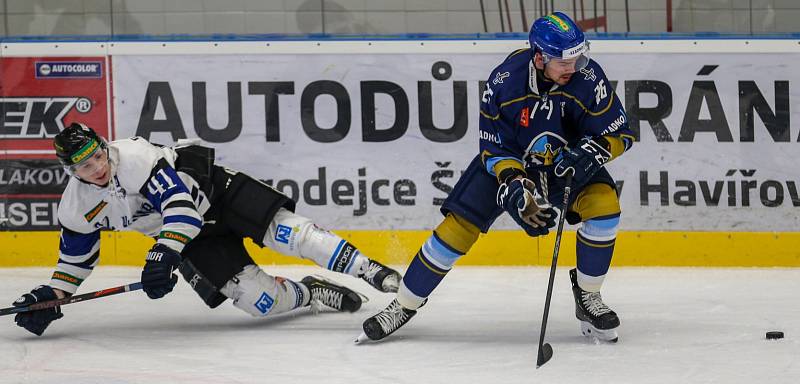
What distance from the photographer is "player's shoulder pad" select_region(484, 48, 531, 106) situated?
3.28 m

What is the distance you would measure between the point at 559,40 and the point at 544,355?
2.82 feet

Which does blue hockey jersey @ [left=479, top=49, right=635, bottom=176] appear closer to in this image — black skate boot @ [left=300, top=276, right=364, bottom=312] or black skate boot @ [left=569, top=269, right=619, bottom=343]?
black skate boot @ [left=569, top=269, right=619, bottom=343]

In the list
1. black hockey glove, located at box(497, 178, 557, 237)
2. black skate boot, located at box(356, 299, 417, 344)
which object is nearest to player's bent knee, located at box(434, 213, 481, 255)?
black hockey glove, located at box(497, 178, 557, 237)

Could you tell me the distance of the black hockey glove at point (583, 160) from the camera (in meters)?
3.18

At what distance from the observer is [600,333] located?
3324mm

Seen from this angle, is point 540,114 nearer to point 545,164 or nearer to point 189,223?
point 545,164

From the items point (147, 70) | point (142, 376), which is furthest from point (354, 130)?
point (142, 376)

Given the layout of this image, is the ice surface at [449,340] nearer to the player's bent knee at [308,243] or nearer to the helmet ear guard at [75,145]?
the player's bent knee at [308,243]

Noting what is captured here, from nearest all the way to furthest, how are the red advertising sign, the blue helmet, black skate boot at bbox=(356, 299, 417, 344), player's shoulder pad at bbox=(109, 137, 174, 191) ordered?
the blue helmet < black skate boot at bbox=(356, 299, 417, 344) < player's shoulder pad at bbox=(109, 137, 174, 191) < the red advertising sign

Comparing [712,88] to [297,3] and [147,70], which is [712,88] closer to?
[297,3]

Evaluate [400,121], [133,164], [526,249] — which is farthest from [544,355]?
[400,121]

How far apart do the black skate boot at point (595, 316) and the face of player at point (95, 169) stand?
1.45 m

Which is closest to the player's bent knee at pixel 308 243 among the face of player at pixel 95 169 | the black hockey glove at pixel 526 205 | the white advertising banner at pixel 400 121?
the face of player at pixel 95 169

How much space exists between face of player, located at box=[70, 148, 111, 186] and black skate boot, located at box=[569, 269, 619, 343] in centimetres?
145
